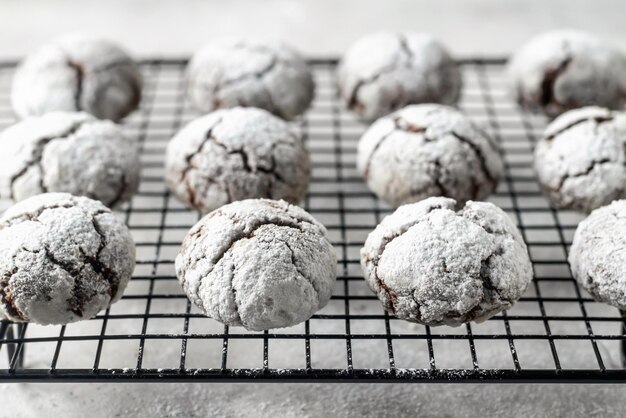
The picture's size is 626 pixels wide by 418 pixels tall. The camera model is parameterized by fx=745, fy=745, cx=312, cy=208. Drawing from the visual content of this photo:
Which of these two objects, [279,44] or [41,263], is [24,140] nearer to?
[41,263]

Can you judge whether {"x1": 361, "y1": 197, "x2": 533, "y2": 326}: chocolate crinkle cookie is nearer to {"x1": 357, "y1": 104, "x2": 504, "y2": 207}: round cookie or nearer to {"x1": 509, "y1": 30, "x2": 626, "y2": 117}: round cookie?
{"x1": 357, "y1": 104, "x2": 504, "y2": 207}: round cookie

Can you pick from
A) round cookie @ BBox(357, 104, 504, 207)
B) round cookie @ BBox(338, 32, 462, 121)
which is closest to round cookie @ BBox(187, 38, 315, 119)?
round cookie @ BBox(338, 32, 462, 121)

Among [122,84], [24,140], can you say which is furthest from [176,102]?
[24,140]

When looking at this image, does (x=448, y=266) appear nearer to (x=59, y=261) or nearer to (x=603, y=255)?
(x=603, y=255)

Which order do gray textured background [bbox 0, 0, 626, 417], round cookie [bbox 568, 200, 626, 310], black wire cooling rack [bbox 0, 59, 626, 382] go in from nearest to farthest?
black wire cooling rack [bbox 0, 59, 626, 382]
round cookie [bbox 568, 200, 626, 310]
gray textured background [bbox 0, 0, 626, 417]

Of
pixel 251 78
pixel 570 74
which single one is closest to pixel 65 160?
pixel 251 78

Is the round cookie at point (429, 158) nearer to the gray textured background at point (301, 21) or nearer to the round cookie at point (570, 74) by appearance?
the round cookie at point (570, 74)

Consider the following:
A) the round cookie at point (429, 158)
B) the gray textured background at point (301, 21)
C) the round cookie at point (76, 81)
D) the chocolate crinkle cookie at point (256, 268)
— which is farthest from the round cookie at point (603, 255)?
the gray textured background at point (301, 21)
